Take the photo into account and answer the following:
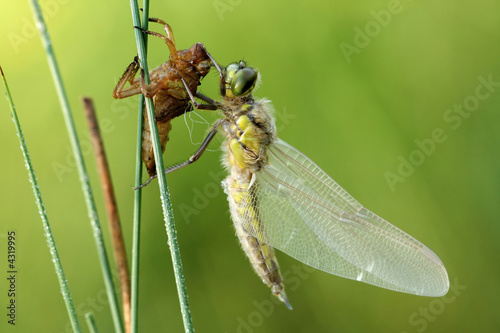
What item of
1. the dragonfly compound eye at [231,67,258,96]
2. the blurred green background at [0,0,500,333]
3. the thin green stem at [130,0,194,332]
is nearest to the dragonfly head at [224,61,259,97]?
the dragonfly compound eye at [231,67,258,96]

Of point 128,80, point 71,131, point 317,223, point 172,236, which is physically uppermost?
point 128,80

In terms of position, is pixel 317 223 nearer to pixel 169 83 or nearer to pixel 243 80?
pixel 243 80

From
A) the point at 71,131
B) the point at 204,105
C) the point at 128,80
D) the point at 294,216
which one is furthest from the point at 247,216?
the point at 71,131

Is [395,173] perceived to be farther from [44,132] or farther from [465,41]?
[44,132]

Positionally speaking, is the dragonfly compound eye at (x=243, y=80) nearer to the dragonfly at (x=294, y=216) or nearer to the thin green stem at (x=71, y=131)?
the dragonfly at (x=294, y=216)

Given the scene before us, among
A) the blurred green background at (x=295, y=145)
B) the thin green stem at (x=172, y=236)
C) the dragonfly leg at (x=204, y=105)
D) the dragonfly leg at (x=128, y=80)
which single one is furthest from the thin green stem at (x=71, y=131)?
the blurred green background at (x=295, y=145)

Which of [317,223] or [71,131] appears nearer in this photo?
[71,131]

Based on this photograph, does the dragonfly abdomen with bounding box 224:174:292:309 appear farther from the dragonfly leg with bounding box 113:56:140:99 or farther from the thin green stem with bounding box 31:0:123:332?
the thin green stem with bounding box 31:0:123:332

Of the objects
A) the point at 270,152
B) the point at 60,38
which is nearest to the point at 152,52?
the point at 60,38
